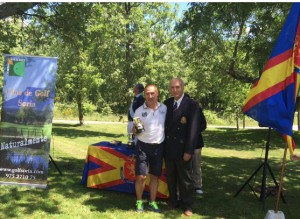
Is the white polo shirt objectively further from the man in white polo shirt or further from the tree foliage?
the tree foliage

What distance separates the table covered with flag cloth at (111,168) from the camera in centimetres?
618

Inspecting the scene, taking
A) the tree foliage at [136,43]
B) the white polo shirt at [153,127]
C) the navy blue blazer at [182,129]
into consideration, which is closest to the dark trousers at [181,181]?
the navy blue blazer at [182,129]

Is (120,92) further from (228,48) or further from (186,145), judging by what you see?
(186,145)

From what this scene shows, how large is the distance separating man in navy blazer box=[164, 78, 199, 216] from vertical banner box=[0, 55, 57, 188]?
86.8 inches

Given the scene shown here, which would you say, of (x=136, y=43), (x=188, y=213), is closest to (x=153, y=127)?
(x=188, y=213)

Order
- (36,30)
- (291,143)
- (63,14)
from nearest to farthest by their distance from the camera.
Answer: (291,143) → (63,14) → (36,30)

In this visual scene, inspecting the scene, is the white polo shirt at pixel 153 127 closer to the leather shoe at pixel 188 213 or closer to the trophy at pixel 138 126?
the trophy at pixel 138 126

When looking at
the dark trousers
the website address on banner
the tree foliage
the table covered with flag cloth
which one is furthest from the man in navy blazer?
the tree foliage

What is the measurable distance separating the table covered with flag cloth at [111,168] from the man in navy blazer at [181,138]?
932 millimetres

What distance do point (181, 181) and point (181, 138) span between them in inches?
27.4

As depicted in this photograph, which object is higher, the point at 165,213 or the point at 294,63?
the point at 294,63

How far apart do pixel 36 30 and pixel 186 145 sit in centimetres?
750

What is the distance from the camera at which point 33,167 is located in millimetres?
6082

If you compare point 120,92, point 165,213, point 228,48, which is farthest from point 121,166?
point 120,92
